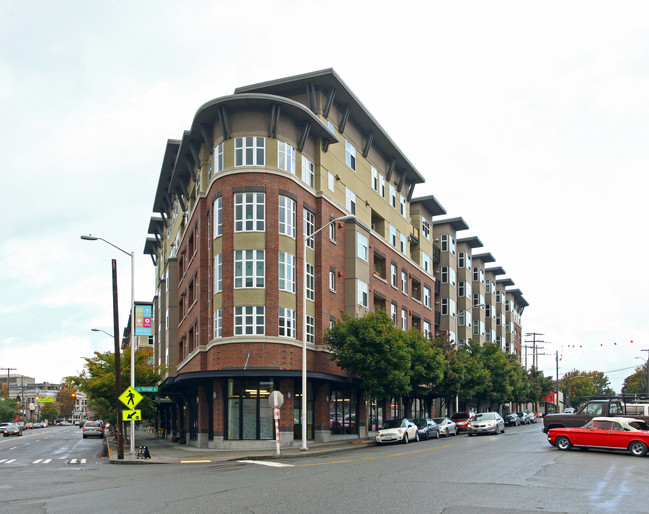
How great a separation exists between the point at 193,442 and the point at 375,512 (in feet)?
107

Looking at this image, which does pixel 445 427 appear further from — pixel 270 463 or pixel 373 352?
pixel 270 463

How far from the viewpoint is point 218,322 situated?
123 feet

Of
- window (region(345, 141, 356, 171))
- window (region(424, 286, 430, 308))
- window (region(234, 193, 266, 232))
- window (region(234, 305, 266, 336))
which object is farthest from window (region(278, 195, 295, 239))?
window (region(424, 286, 430, 308))

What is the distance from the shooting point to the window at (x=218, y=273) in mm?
37719

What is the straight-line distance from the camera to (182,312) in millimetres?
52844

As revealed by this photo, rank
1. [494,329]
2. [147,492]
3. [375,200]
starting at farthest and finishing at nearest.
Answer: [494,329], [375,200], [147,492]

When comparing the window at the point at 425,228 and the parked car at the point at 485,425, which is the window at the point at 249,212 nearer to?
the parked car at the point at 485,425

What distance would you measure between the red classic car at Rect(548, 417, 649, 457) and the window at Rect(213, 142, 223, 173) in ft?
73.3

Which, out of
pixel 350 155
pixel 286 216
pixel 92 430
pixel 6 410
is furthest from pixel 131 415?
pixel 6 410

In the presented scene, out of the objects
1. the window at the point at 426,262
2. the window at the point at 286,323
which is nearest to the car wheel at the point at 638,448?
the window at the point at 286,323

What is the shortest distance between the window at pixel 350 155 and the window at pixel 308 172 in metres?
5.15

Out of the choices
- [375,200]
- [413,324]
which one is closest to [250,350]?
[375,200]

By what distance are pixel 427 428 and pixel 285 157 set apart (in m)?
17.9

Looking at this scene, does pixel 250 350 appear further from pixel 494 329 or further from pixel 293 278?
pixel 494 329
